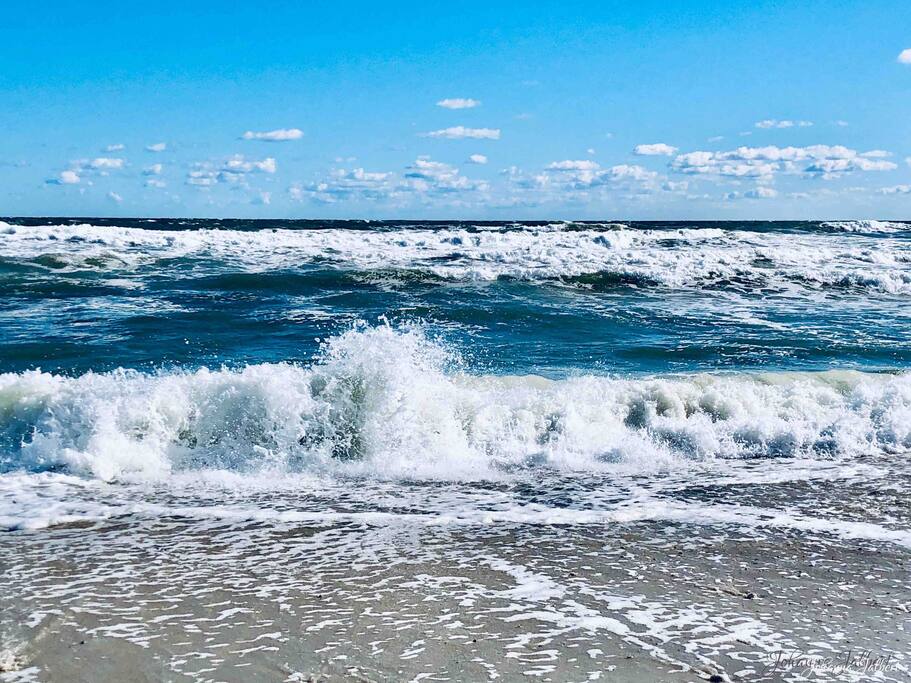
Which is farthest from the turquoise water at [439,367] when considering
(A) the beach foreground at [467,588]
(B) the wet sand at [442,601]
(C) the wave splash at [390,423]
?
(B) the wet sand at [442,601]

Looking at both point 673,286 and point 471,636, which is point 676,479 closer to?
point 471,636

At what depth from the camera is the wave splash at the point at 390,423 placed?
7.41 metres

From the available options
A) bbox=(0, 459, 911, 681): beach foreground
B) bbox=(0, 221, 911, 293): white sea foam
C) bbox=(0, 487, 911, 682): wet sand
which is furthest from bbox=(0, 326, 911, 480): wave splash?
bbox=(0, 221, 911, 293): white sea foam

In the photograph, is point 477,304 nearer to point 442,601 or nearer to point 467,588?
point 467,588

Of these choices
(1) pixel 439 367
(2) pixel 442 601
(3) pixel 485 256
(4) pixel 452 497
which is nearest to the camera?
(2) pixel 442 601

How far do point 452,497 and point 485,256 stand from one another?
22.5m

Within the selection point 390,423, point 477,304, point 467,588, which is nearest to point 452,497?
point 390,423

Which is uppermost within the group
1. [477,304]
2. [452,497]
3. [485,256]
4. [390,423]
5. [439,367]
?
[485,256]

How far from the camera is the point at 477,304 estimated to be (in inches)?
715

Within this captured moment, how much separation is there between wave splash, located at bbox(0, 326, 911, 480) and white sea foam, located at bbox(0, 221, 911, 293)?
561 inches

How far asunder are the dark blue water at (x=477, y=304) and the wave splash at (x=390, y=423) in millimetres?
2431

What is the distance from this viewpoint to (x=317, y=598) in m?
4.43

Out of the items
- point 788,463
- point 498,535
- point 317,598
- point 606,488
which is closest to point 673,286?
point 788,463

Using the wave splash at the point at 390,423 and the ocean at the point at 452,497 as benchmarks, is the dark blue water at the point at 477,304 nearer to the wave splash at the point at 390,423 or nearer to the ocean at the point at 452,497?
the ocean at the point at 452,497
